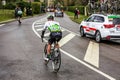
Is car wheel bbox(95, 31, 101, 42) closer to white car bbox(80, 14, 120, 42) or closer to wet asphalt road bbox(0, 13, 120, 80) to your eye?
white car bbox(80, 14, 120, 42)

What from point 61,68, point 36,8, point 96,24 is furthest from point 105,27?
point 36,8

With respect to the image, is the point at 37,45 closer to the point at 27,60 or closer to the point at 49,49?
the point at 27,60

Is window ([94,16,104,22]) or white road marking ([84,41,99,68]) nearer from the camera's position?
white road marking ([84,41,99,68])

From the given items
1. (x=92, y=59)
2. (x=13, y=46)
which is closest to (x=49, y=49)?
(x=92, y=59)

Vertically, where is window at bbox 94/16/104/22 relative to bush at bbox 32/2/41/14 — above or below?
above

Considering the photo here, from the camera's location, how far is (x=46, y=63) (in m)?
11.4

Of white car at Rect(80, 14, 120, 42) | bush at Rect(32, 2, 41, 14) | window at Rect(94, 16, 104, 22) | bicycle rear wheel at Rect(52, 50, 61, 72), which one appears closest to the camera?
bicycle rear wheel at Rect(52, 50, 61, 72)

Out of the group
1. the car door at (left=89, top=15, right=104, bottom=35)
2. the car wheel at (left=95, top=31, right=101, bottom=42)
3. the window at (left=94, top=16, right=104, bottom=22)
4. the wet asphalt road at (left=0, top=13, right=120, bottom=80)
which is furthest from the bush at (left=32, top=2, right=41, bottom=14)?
the wet asphalt road at (left=0, top=13, right=120, bottom=80)

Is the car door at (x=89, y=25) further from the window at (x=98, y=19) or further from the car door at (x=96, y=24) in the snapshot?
the window at (x=98, y=19)

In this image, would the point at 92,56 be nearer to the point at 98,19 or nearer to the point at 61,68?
the point at 61,68

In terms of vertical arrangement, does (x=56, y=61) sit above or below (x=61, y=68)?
above

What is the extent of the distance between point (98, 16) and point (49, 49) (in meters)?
9.74

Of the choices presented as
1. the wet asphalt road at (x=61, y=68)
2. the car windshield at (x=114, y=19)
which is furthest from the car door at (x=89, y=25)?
the wet asphalt road at (x=61, y=68)

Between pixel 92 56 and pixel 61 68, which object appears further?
pixel 92 56
